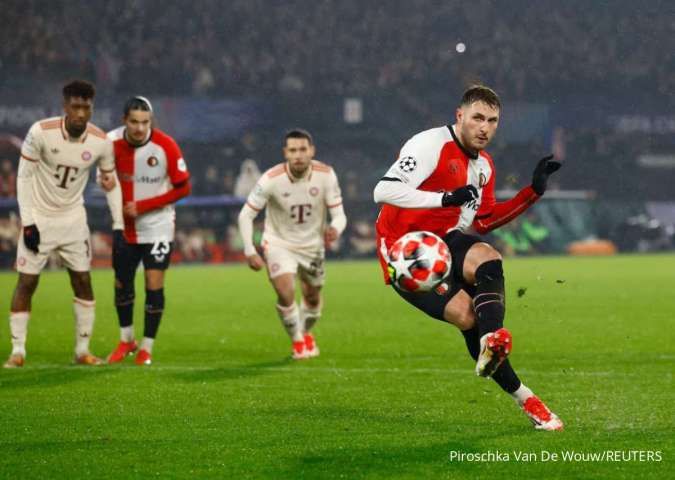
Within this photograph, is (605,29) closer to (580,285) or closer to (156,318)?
(580,285)

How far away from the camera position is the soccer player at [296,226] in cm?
1014

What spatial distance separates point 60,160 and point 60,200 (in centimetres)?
34

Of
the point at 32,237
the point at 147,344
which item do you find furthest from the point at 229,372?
the point at 32,237

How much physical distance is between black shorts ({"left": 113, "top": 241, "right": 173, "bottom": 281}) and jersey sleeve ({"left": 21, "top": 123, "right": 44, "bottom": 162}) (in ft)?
3.74

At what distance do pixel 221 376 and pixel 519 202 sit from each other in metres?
2.91

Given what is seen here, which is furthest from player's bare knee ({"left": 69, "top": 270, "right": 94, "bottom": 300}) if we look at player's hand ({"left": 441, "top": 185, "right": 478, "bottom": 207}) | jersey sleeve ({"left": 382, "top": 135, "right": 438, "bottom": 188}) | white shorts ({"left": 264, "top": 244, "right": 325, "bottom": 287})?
player's hand ({"left": 441, "top": 185, "right": 478, "bottom": 207})

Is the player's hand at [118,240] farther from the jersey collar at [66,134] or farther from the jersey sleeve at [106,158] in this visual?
the jersey collar at [66,134]

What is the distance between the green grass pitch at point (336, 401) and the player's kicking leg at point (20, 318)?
168 millimetres

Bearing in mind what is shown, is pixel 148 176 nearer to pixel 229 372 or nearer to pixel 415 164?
pixel 229 372

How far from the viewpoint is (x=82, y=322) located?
9.58 meters

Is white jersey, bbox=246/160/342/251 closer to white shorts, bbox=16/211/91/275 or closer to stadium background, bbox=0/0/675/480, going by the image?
stadium background, bbox=0/0/675/480

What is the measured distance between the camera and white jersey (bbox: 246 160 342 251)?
10329 millimetres

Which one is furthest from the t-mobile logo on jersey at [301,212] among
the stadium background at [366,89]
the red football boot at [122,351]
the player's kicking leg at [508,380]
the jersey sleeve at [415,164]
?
the stadium background at [366,89]

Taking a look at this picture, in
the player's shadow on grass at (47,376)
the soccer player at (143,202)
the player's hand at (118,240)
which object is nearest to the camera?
the player's shadow on grass at (47,376)
